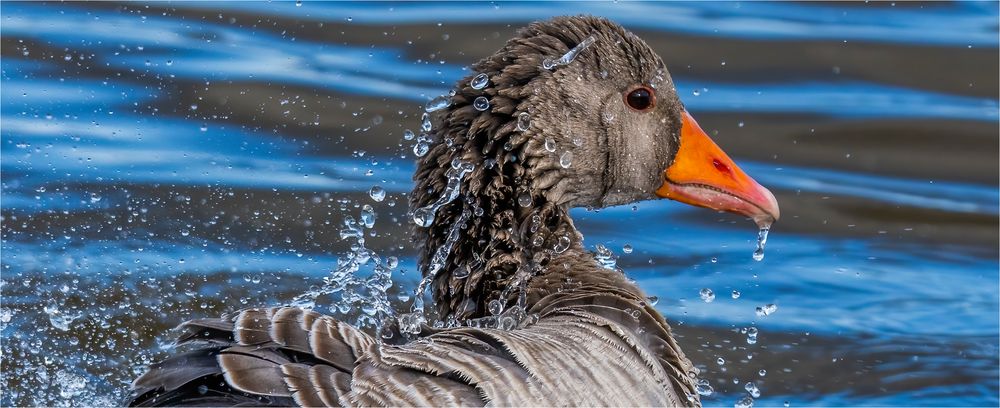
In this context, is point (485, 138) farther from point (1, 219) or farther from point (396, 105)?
point (396, 105)

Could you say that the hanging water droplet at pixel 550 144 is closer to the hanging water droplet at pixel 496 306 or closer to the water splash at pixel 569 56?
the water splash at pixel 569 56

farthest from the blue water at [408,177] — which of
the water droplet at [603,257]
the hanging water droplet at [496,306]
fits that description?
the hanging water droplet at [496,306]

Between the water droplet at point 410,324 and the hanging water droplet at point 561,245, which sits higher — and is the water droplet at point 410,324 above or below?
below

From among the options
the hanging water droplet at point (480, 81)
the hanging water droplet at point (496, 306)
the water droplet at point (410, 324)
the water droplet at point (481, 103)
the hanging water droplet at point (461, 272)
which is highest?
the hanging water droplet at point (480, 81)

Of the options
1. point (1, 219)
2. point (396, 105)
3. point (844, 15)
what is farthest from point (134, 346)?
point (844, 15)

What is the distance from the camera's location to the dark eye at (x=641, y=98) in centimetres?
562

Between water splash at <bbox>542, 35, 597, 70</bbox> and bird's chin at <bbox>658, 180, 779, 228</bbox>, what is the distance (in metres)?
0.78

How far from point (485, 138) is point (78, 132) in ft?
16.4

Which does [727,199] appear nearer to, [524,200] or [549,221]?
[549,221]

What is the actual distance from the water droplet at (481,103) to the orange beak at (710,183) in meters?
0.95

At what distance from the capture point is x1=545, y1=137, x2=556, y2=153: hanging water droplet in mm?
5391

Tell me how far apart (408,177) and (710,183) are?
358 cm

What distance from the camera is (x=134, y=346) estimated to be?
21.9 feet

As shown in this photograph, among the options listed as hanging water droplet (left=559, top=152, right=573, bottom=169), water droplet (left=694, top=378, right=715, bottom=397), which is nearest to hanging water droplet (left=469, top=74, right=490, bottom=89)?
hanging water droplet (left=559, top=152, right=573, bottom=169)
